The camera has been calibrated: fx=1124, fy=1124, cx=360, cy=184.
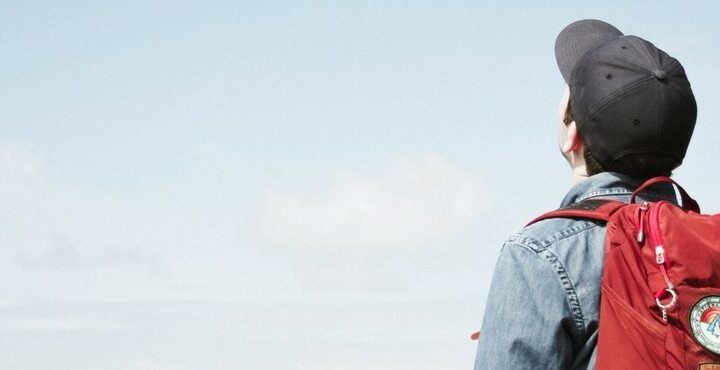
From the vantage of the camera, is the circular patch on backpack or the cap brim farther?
the cap brim

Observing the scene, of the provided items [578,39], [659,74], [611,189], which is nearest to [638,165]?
[611,189]

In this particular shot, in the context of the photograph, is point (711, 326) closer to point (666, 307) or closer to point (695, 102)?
point (666, 307)

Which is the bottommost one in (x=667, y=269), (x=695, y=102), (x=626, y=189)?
(x=667, y=269)

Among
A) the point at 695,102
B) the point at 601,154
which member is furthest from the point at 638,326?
the point at 695,102

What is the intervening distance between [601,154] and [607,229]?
357 mm

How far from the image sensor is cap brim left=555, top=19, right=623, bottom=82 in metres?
4.73

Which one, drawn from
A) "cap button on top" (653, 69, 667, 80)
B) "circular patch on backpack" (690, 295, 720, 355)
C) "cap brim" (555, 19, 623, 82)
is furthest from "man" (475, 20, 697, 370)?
"circular patch on backpack" (690, 295, 720, 355)

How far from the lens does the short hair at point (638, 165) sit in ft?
13.7

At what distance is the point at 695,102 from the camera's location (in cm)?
432

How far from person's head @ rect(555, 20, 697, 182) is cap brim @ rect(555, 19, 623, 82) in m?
0.42

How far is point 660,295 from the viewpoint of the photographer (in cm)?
383

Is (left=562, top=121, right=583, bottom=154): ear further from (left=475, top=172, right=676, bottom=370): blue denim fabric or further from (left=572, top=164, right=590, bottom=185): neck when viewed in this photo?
(left=475, top=172, right=676, bottom=370): blue denim fabric

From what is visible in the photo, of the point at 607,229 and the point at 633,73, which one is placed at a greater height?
the point at 633,73

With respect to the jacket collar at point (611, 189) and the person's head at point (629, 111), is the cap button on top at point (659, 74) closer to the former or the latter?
the person's head at point (629, 111)
